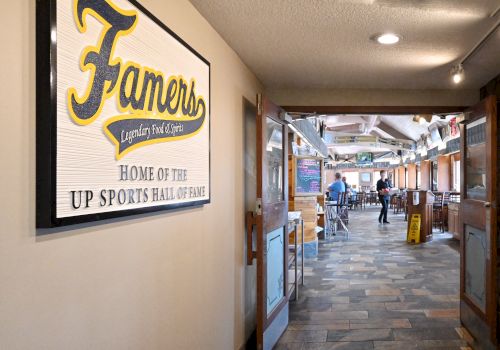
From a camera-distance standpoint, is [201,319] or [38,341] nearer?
[38,341]

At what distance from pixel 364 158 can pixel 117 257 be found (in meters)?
22.2

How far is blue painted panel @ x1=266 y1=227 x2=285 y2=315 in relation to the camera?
3.07 metres

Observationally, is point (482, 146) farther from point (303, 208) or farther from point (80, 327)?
point (303, 208)

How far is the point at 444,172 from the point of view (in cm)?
1128

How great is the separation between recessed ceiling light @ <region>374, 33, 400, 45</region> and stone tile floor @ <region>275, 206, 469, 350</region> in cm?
219

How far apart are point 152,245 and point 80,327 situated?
0.48 m

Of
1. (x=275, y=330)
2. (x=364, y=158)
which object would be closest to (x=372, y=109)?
(x=275, y=330)

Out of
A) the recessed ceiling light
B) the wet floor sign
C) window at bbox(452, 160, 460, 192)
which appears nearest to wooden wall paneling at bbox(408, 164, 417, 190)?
window at bbox(452, 160, 460, 192)

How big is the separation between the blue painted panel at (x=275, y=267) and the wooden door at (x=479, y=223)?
149 cm

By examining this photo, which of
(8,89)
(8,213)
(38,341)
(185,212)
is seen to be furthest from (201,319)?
(8,89)

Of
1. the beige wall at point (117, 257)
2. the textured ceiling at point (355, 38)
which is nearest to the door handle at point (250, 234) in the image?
the beige wall at point (117, 257)

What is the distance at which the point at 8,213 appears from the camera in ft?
3.10

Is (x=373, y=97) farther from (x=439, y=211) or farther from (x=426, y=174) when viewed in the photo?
(x=426, y=174)

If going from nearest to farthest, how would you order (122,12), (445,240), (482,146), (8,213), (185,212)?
(8,213), (122,12), (185,212), (482,146), (445,240)
